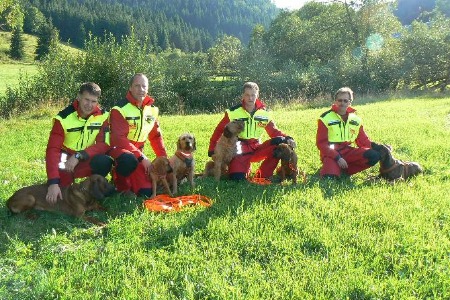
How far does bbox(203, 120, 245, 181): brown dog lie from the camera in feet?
20.5

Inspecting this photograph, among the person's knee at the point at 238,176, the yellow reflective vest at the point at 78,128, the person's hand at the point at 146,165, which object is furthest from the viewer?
the person's knee at the point at 238,176

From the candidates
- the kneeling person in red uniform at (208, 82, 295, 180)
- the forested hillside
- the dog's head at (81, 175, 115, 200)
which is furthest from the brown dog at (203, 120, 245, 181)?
the forested hillside

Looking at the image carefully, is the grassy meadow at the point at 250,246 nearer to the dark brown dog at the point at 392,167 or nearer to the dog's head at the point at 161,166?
the dark brown dog at the point at 392,167

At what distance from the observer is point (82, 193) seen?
16.5ft

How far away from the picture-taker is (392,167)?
20.3 feet

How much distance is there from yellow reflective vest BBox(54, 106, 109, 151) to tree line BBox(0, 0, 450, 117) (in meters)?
11.9

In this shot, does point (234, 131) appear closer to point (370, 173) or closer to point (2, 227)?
point (370, 173)

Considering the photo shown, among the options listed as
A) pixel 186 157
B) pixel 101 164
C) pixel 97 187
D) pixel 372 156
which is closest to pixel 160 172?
pixel 186 157

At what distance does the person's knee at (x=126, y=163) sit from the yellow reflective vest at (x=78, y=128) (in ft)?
1.86

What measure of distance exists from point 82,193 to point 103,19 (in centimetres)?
9831

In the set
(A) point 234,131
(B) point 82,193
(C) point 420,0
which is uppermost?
(C) point 420,0

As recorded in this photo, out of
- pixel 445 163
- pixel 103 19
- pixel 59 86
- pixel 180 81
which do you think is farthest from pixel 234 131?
pixel 103 19

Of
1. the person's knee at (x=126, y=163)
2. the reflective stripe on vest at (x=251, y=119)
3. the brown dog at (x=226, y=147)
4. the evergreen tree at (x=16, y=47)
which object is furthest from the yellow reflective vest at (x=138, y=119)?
the evergreen tree at (x=16, y=47)

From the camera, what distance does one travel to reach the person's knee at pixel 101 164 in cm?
549
